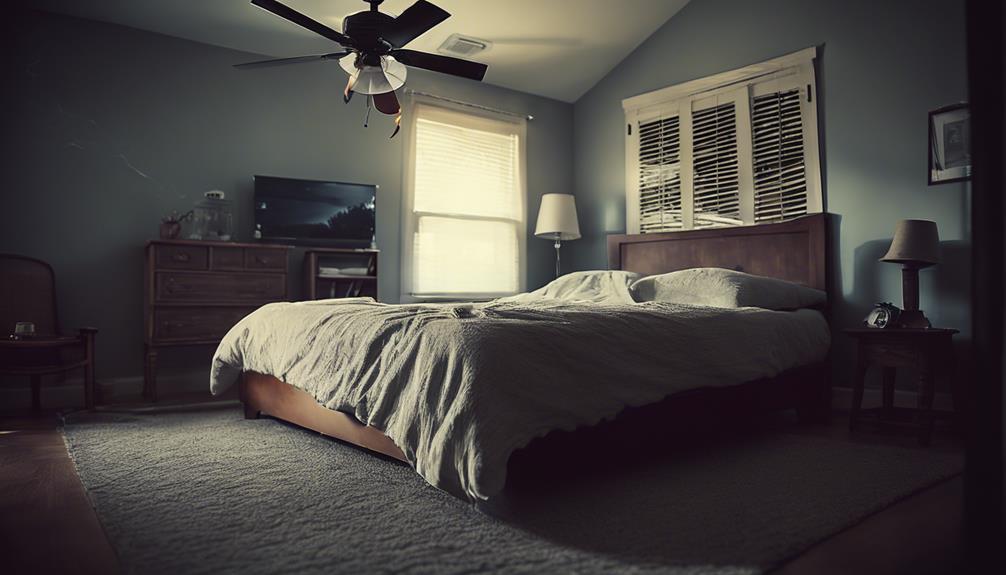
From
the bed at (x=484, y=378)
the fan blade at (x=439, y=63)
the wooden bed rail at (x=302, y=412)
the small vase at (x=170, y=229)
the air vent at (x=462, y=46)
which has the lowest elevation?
the wooden bed rail at (x=302, y=412)

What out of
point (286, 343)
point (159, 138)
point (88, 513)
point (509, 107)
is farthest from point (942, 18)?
point (159, 138)

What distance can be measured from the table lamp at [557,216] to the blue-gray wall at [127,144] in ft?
4.93

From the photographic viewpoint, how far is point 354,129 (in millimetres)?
5059

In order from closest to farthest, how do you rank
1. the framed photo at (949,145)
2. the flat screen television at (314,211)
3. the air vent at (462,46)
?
the framed photo at (949,145) → the flat screen television at (314,211) → the air vent at (462,46)

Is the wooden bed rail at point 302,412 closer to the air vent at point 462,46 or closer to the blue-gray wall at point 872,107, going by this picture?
the air vent at point 462,46

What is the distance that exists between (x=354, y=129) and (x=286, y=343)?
2676mm

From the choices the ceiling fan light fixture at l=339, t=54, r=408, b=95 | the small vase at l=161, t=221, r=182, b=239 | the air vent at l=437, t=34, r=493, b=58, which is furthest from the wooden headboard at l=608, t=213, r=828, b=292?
the small vase at l=161, t=221, r=182, b=239

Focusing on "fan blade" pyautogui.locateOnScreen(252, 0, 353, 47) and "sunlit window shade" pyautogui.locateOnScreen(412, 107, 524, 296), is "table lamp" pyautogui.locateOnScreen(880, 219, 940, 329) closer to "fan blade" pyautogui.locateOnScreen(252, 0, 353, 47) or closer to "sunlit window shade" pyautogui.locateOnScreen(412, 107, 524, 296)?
"fan blade" pyautogui.locateOnScreen(252, 0, 353, 47)

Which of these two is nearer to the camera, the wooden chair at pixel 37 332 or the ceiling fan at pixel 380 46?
the ceiling fan at pixel 380 46

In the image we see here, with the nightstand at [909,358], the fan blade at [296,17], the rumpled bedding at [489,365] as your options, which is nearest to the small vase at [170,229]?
the rumpled bedding at [489,365]

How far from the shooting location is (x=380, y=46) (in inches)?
115

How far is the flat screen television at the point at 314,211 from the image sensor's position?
4.54 meters

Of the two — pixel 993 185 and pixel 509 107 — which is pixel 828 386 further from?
pixel 509 107

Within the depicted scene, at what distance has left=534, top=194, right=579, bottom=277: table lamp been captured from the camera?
5402 millimetres
